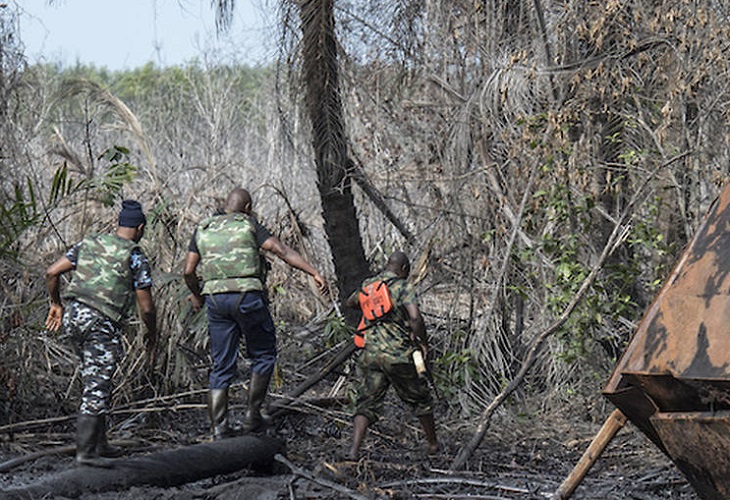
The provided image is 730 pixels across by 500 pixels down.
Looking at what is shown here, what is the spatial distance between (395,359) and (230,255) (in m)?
1.50

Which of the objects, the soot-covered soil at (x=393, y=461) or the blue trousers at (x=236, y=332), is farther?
the blue trousers at (x=236, y=332)

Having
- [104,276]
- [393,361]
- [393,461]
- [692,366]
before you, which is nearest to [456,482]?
[393,461]

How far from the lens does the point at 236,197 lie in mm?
7617

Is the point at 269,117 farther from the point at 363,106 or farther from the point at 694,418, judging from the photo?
the point at 694,418

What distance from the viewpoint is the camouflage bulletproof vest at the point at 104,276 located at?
657 centimetres

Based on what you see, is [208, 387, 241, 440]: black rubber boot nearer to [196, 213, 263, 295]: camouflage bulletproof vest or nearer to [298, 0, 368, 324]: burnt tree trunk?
[196, 213, 263, 295]: camouflage bulletproof vest

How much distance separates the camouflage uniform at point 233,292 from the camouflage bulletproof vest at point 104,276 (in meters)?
0.84

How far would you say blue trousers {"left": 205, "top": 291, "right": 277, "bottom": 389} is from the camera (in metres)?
7.39

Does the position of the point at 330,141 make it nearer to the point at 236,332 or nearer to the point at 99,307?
the point at 236,332

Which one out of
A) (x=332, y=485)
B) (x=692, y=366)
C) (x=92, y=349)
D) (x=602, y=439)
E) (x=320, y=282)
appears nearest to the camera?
(x=692, y=366)

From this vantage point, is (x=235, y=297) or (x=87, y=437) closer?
(x=87, y=437)

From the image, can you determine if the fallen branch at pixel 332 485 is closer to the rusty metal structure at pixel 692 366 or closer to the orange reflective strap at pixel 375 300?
the orange reflective strap at pixel 375 300

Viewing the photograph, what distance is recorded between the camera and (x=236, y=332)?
7543 millimetres

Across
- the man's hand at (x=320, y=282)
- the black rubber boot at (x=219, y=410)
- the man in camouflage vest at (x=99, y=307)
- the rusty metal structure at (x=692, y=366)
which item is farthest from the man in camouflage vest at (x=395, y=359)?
the rusty metal structure at (x=692, y=366)
